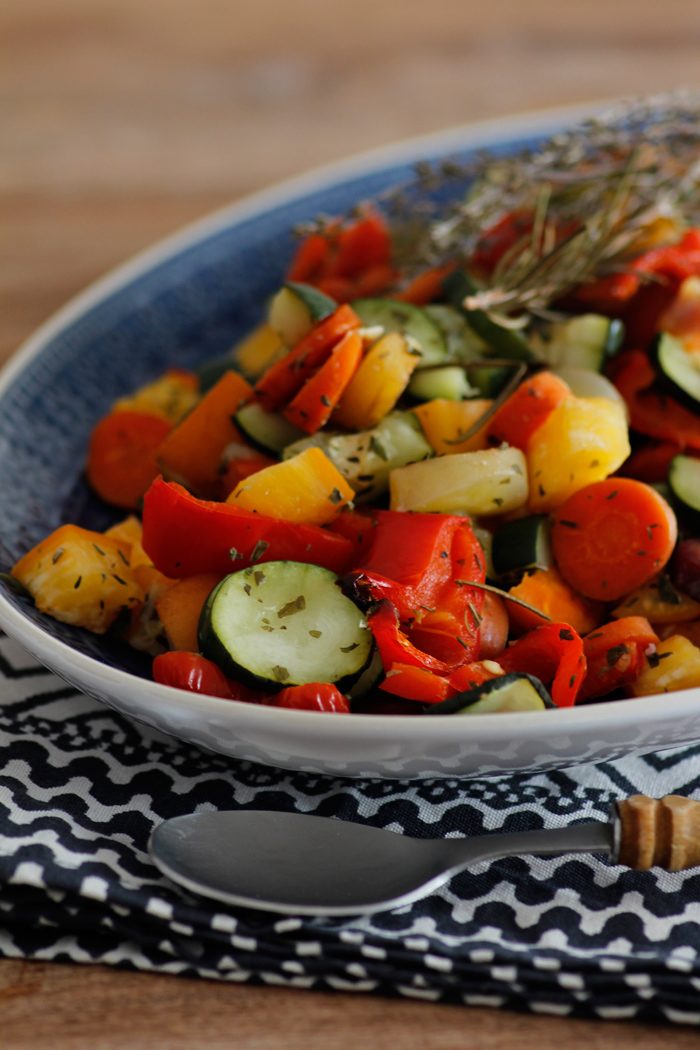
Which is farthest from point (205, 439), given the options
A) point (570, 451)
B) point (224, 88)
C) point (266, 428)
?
point (224, 88)

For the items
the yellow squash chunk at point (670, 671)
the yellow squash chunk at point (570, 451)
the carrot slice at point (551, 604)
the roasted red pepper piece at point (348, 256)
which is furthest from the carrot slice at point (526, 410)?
the roasted red pepper piece at point (348, 256)

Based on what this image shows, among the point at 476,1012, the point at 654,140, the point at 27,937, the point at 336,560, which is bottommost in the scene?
the point at 476,1012

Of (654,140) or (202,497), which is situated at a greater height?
(654,140)

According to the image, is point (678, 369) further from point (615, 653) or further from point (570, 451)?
point (615, 653)

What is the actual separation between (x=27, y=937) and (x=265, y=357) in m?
1.63

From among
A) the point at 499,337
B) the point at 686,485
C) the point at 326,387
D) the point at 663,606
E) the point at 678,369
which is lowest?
the point at 663,606

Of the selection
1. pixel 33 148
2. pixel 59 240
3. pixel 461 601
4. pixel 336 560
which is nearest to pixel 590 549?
pixel 461 601

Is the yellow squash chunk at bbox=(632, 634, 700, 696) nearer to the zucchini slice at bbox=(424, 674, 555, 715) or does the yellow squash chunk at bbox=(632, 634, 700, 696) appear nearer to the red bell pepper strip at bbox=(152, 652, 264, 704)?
the zucchini slice at bbox=(424, 674, 555, 715)

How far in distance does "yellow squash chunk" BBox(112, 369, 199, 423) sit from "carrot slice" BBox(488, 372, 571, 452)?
0.84 metres

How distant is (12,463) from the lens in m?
2.66

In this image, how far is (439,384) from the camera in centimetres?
239

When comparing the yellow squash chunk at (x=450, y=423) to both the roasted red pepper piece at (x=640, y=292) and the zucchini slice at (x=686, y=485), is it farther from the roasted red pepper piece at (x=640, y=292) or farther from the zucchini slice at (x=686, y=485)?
the roasted red pepper piece at (x=640, y=292)

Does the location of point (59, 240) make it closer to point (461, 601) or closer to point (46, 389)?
point (46, 389)

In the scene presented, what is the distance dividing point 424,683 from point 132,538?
0.88 meters
